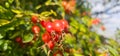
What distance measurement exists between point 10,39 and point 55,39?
0.69 ft

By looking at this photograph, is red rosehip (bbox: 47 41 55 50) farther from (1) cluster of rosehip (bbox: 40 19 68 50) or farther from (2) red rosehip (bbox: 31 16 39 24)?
(2) red rosehip (bbox: 31 16 39 24)

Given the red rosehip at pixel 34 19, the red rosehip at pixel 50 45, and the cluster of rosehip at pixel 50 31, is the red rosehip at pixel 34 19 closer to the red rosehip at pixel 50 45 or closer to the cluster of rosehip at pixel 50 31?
the cluster of rosehip at pixel 50 31

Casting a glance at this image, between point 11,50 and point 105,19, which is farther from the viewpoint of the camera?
point 105,19

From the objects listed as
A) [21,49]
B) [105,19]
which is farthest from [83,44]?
[105,19]

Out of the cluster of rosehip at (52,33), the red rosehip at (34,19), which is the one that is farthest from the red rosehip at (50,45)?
the red rosehip at (34,19)

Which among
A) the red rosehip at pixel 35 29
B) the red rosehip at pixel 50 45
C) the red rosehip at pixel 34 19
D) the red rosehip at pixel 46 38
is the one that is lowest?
the red rosehip at pixel 50 45

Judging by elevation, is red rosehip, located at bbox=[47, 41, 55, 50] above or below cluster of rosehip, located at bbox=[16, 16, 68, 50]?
below

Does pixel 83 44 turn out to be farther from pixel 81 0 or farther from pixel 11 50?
pixel 81 0

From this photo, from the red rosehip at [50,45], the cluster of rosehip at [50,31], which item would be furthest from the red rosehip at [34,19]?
the red rosehip at [50,45]

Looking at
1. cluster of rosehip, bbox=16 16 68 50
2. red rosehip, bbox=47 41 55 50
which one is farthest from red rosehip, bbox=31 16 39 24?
red rosehip, bbox=47 41 55 50

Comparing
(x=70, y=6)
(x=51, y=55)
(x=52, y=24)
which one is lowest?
(x=51, y=55)

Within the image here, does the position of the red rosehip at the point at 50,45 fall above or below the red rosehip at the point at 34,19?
below

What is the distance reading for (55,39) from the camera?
48.0 inches

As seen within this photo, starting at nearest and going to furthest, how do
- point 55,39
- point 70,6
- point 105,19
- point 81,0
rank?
point 55,39
point 70,6
point 81,0
point 105,19
